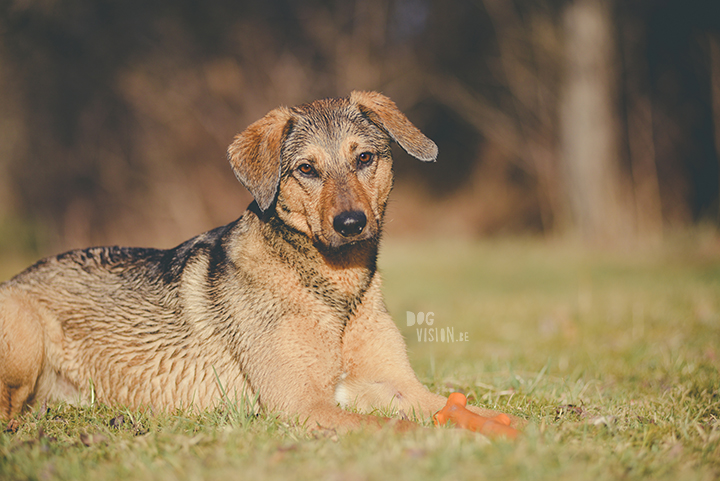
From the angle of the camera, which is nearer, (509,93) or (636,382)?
(636,382)

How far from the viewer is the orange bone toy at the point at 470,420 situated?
7.82 feet

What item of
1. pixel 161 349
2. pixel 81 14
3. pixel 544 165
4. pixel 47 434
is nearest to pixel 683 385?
pixel 161 349

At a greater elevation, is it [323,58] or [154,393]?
[323,58]

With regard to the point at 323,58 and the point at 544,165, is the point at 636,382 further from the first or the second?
the point at 323,58

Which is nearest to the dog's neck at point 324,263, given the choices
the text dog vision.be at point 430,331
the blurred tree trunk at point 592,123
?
the text dog vision.be at point 430,331

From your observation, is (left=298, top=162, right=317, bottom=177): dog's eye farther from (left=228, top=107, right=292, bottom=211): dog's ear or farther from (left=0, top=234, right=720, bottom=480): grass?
(left=0, top=234, right=720, bottom=480): grass

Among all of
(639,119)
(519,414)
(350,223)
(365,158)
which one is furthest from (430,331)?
(639,119)

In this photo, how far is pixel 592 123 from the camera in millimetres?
12195

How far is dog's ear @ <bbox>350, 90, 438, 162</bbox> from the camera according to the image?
142 inches

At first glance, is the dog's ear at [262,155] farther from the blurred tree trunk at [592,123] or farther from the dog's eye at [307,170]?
the blurred tree trunk at [592,123]

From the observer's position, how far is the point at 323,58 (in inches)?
599

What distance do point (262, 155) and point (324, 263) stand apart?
818 millimetres

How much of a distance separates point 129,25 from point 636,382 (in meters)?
15.8

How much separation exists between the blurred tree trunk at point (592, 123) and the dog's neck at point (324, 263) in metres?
10.1
